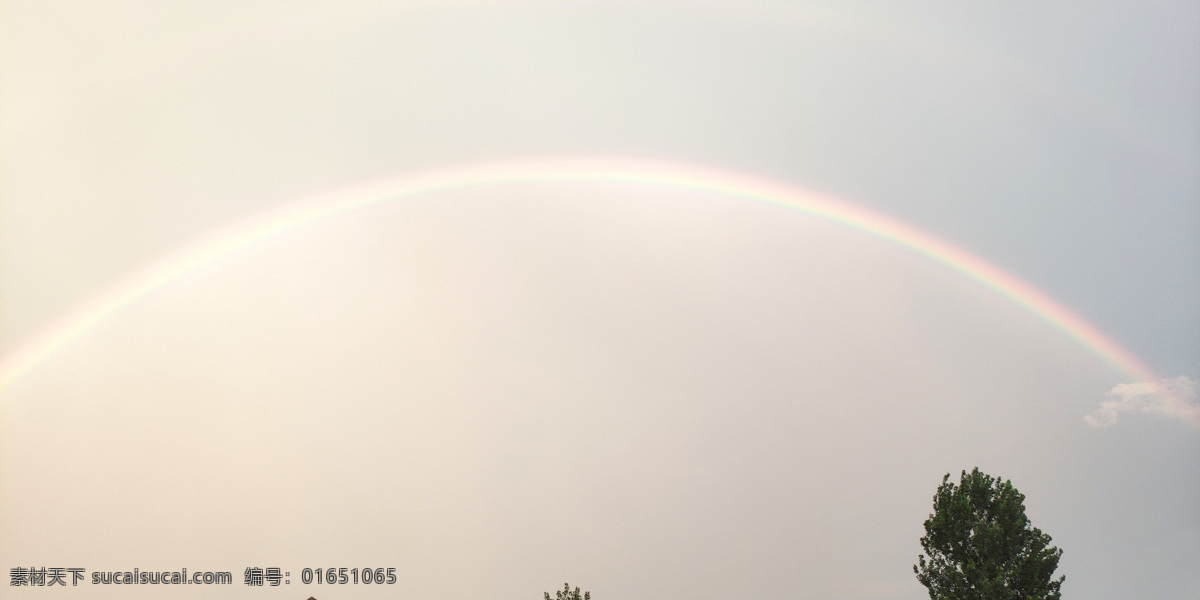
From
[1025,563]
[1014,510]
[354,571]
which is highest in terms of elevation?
[354,571]

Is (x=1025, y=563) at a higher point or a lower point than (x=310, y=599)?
lower

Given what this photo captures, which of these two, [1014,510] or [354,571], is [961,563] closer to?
[1014,510]

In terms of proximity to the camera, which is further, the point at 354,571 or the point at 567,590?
the point at 354,571

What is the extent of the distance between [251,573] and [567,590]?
34.8 feet

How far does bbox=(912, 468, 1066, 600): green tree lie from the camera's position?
1705cm

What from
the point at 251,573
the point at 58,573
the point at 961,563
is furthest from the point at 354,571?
the point at 961,563

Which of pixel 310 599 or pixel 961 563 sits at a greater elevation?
pixel 310 599

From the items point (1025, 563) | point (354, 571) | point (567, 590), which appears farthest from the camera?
point (354, 571)

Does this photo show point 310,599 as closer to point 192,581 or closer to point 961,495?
point 192,581

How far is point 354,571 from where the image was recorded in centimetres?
2642

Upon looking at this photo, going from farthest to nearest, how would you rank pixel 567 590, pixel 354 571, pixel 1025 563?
pixel 354 571, pixel 567 590, pixel 1025 563

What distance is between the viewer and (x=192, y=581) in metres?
26.8

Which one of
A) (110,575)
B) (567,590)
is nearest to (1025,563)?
(567,590)

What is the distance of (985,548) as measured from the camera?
56.7 ft
